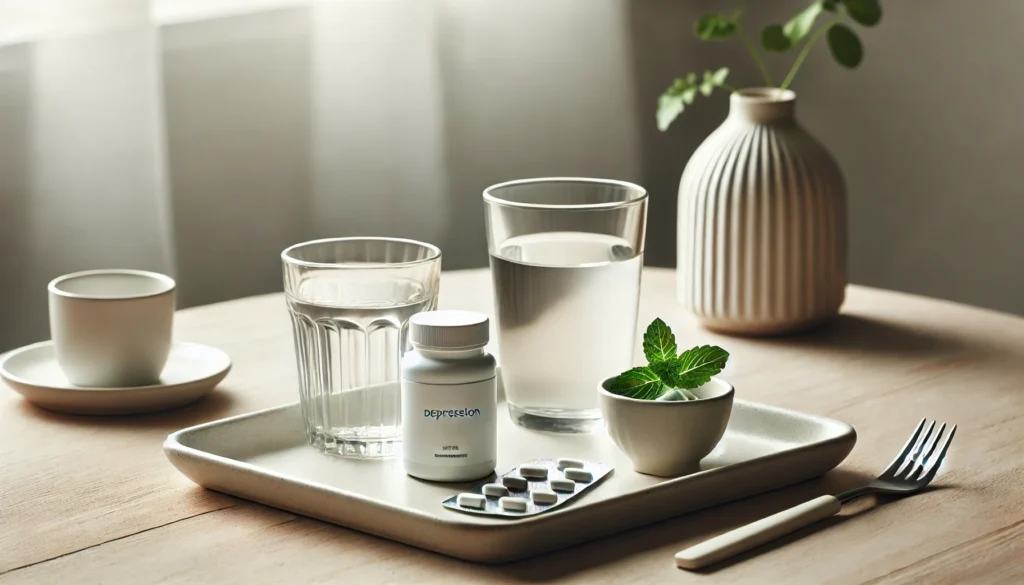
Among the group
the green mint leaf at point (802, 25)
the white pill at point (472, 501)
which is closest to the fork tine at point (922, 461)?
the white pill at point (472, 501)

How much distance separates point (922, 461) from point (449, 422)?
14.9 inches

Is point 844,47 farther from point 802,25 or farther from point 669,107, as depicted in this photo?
point 669,107

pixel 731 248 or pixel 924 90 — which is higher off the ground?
pixel 924 90

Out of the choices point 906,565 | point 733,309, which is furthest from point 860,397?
→ point 906,565

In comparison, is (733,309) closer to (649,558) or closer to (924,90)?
(649,558)

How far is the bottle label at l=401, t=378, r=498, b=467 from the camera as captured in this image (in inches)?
34.1

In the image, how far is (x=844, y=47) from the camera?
4.47 feet

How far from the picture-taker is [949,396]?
1174mm

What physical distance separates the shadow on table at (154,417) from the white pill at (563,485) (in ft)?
1.24

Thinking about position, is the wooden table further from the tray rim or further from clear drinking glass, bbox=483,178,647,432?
clear drinking glass, bbox=483,178,647,432

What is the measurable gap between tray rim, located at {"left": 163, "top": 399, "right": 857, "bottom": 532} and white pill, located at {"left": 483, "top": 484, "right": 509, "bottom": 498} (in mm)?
25

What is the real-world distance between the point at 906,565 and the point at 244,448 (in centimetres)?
51

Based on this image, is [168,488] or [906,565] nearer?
[906,565]

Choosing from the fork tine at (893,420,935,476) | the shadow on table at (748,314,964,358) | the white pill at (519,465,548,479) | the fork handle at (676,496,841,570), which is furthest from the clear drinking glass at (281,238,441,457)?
the shadow on table at (748,314,964,358)
